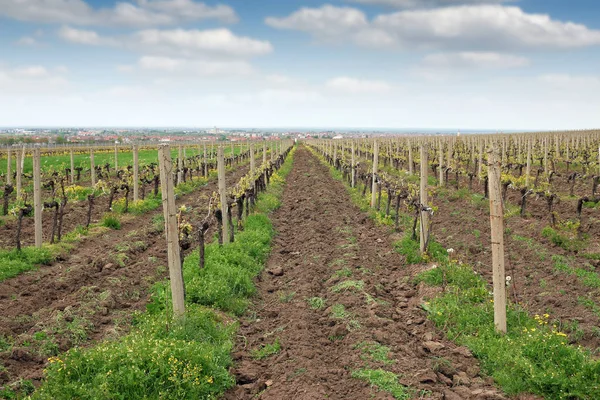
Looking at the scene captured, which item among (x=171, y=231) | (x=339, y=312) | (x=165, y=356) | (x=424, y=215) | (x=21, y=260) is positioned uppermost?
(x=171, y=231)

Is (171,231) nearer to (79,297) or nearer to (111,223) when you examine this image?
(79,297)

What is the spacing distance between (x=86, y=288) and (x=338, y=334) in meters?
5.34

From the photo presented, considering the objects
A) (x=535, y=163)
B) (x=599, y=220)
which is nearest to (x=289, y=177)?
(x=535, y=163)

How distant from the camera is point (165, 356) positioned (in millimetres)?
6359

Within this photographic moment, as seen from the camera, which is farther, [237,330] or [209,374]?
[237,330]

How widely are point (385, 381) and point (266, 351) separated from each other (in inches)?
84.1

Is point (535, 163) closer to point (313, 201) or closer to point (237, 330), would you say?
point (313, 201)

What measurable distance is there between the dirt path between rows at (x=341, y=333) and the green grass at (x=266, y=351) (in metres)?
0.02

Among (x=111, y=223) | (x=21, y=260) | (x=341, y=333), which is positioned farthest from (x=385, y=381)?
(x=111, y=223)

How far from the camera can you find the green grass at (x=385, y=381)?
618 centimetres

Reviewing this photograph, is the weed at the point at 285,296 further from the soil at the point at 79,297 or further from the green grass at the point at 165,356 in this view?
the soil at the point at 79,297

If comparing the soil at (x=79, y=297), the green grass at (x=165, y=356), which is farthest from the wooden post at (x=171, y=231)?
the soil at (x=79, y=297)

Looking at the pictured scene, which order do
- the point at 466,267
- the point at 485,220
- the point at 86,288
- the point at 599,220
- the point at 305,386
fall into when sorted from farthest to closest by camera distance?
1. the point at 485,220
2. the point at 599,220
3. the point at 466,267
4. the point at 86,288
5. the point at 305,386

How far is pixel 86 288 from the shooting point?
32.8 ft
